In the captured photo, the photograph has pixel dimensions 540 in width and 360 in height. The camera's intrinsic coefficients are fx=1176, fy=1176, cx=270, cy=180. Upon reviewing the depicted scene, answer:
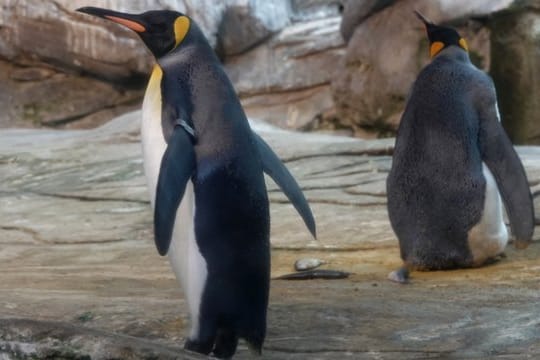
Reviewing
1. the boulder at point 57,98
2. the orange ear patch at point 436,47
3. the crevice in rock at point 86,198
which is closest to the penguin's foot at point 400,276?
the orange ear patch at point 436,47

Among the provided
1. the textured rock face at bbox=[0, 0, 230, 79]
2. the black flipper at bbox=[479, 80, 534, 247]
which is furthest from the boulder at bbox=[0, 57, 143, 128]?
the black flipper at bbox=[479, 80, 534, 247]

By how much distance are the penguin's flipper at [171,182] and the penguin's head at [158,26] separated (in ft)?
1.15

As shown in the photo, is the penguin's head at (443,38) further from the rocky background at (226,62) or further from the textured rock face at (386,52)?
the rocky background at (226,62)

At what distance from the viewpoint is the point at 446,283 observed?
150 inches

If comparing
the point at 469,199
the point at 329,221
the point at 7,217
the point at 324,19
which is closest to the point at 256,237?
the point at 469,199

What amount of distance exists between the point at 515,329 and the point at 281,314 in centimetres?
58

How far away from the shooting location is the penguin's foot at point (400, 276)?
3.83 metres

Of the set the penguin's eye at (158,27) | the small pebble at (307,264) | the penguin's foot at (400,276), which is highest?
the penguin's eye at (158,27)

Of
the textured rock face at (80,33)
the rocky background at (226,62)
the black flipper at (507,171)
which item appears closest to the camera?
the black flipper at (507,171)

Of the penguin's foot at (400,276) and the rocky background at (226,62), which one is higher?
the penguin's foot at (400,276)

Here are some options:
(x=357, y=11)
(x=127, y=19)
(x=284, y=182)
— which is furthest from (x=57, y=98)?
(x=284, y=182)

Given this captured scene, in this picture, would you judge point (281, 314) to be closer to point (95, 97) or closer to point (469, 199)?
point (469, 199)

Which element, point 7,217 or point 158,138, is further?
point 7,217

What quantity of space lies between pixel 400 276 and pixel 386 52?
186 inches
